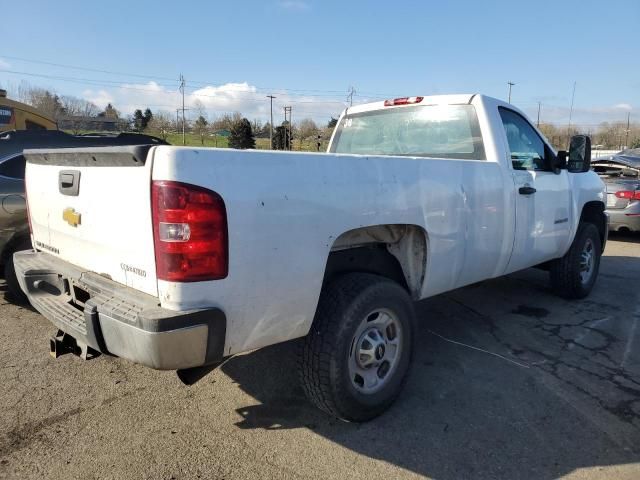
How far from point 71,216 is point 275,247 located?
1.33 meters

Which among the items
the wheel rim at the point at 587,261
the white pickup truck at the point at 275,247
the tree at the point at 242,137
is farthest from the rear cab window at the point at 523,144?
the tree at the point at 242,137

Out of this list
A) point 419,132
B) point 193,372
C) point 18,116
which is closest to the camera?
point 193,372

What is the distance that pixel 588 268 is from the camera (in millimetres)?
5688

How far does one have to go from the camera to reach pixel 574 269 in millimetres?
5340

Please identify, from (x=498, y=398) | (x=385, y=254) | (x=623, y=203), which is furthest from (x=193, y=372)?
(x=623, y=203)

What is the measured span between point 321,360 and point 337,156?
44.1 inches

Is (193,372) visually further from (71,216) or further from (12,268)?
(12,268)

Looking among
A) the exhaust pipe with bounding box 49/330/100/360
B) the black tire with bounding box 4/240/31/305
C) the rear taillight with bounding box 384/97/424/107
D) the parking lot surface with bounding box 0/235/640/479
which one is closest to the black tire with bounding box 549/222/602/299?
the parking lot surface with bounding box 0/235/640/479

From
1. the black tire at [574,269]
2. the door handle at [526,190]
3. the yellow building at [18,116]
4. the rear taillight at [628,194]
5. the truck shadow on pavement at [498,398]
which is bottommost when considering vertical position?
the truck shadow on pavement at [498,398]

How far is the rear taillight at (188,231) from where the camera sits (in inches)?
82.0

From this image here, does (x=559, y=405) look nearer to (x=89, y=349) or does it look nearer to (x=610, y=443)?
(x=610, y=443)

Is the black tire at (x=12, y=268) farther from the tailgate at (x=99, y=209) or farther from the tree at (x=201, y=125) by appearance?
the tree at (x=201, y=125)

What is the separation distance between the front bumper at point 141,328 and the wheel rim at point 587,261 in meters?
4.79

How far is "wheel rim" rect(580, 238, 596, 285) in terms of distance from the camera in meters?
5.55
